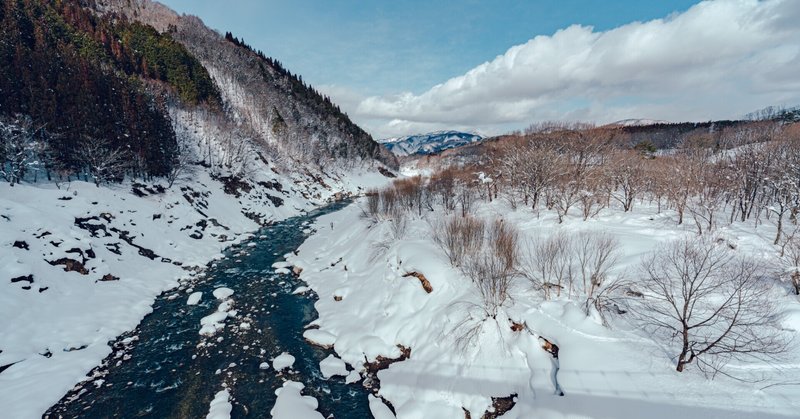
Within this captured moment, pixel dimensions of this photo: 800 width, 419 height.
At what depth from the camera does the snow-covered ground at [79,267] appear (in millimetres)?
12320

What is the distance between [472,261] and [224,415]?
11.1 m

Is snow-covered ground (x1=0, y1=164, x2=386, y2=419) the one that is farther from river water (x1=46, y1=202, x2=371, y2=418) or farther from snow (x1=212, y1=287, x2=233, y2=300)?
river water (x1=46, y1=202, x2=371, y2=418)

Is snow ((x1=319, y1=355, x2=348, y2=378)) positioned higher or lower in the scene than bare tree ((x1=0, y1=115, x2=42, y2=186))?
lower

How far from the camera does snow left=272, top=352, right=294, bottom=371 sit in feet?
42.8

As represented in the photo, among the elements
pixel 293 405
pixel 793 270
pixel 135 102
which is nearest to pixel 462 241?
pixel 293 405

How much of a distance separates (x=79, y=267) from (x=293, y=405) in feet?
57.6

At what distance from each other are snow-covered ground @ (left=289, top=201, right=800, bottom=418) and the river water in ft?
4.61

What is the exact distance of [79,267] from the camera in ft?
61.8

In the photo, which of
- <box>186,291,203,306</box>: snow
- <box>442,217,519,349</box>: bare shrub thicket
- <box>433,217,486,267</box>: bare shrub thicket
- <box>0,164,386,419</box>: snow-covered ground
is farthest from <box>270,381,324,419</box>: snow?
<box>186,291,203,306</box>: snow

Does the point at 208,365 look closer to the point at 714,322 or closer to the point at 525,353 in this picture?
the point at 525,353

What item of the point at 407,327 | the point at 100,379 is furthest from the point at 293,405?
the point at 100,379

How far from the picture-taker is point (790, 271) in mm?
12234

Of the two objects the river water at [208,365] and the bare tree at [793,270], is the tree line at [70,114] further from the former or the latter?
the bare tree at [793,270]

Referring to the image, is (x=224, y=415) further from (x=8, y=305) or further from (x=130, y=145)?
(x=130, y=145)
